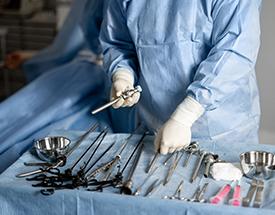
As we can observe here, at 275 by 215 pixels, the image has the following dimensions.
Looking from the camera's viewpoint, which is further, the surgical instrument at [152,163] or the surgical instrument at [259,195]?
the surgical instrument at [152,163]

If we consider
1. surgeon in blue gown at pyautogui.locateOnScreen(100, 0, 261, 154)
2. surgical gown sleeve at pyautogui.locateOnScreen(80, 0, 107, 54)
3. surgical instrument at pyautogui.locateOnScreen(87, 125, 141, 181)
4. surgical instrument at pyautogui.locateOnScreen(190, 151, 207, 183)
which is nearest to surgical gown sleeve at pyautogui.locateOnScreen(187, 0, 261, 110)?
surgeon in blue gown at pyautogui.locateOnScreen(100, 0, 261, 154)

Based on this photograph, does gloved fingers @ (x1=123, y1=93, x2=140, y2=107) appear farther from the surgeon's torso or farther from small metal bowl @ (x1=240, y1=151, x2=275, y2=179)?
small metal bowl @ (x1=240, y1=151, x2=275, y2=179)

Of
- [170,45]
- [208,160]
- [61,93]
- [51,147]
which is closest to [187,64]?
[170,45]

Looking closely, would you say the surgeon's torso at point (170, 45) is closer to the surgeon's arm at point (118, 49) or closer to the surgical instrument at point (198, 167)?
the surgeon's arm at point (118, 49)

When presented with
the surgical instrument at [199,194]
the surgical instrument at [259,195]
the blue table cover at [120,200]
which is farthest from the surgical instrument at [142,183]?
the surgical instrument at [259,195]

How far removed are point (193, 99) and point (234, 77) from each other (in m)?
0.12

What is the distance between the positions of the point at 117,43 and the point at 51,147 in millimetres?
419

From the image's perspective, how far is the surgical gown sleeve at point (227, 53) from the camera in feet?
3.83

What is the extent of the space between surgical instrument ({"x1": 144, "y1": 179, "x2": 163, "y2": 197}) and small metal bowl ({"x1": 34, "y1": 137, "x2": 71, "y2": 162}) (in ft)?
0.82

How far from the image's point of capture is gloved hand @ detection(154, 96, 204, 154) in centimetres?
113

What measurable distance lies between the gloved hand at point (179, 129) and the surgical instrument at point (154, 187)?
116 millimetres

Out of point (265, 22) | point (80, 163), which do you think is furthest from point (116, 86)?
point (265, 22)

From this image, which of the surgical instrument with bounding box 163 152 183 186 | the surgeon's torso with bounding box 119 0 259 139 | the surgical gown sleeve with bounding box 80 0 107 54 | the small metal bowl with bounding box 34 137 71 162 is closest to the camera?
the surgical instrument with bounding box 163 152 183 186

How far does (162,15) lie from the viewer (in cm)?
128
